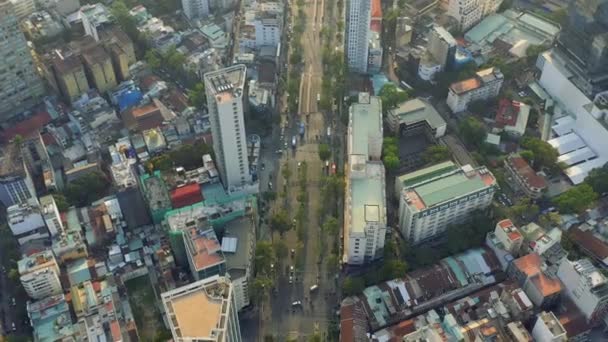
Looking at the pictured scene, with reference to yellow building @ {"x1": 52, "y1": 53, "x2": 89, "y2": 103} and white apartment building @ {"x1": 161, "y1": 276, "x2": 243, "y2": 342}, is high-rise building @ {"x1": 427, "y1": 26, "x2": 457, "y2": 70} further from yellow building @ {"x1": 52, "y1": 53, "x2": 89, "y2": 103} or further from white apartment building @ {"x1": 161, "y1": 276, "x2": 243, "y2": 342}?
white apartment building @ {"x1": 161, "y1": 276, "x2": 243, "y2": 342}

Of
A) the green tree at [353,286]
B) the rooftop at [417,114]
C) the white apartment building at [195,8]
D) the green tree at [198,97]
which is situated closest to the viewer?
the green tree at [353,286]

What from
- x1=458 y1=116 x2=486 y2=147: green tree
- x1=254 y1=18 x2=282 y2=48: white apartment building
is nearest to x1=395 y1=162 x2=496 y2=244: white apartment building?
x1=458 y1=116 x2=486 y2=147: green tree

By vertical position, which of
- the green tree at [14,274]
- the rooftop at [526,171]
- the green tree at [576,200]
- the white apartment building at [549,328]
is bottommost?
the white apartment building at [549,328]

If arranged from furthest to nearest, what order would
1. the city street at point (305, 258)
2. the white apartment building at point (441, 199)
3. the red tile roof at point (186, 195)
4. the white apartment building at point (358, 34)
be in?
the white apartment building at point (358, 34) → the red tile roof at point (186, 195) → the white apartment building at point (441, 199) → the city street at point (305, 258)

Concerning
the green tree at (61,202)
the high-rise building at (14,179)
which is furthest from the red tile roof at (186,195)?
the high-rise building at (14,179)

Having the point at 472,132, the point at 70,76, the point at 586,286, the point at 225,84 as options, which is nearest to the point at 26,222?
the point at 70,76

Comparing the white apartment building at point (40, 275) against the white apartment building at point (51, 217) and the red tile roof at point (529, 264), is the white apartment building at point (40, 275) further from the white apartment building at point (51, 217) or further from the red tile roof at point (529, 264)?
the red tile roof at point (529, 264)
